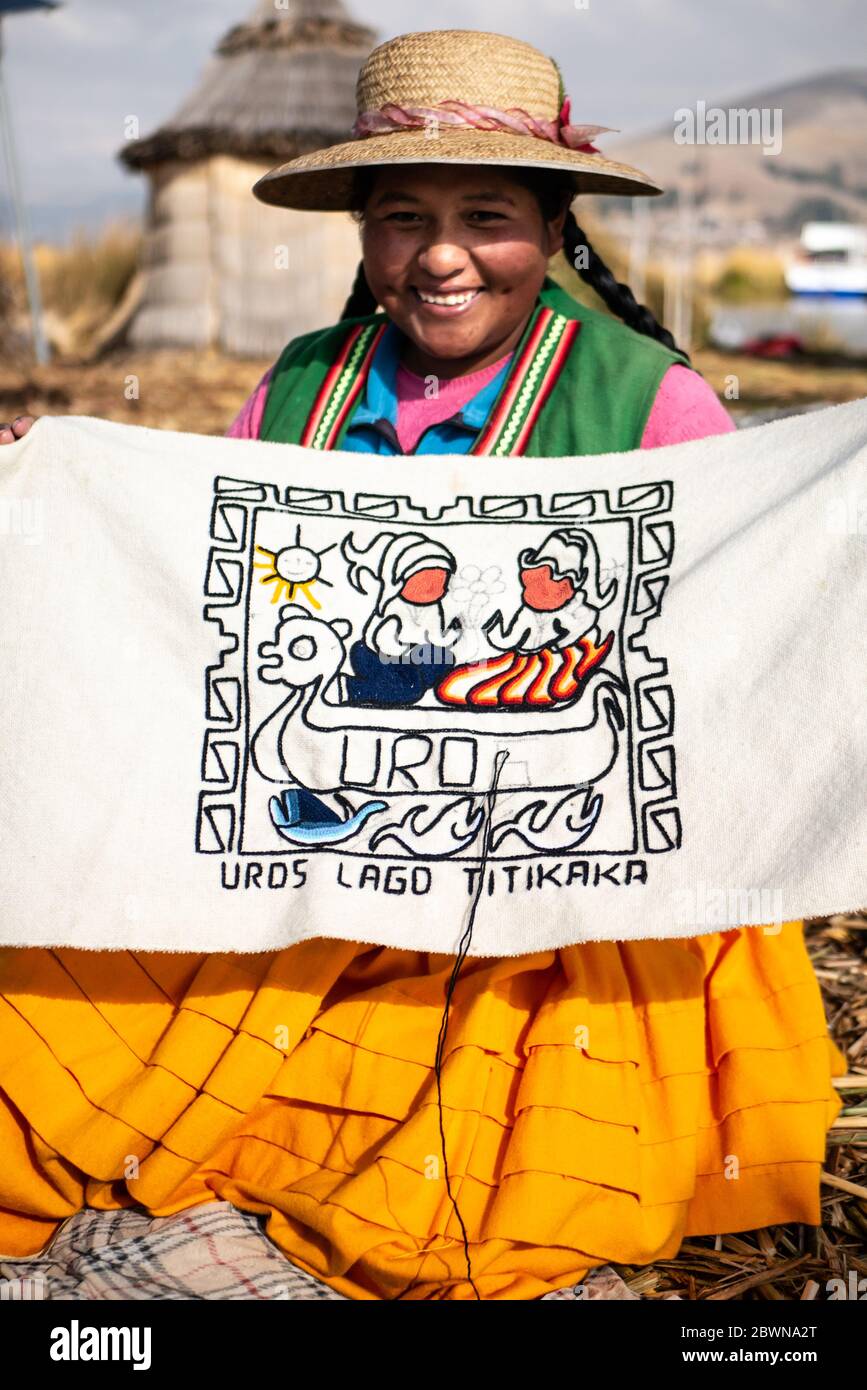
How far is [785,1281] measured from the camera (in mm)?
2307

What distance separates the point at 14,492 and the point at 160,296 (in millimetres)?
14130

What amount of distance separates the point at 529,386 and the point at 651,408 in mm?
266

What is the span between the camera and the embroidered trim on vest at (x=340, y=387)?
2.95 meters

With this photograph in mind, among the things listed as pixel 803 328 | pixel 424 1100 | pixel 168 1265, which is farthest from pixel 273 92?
pixel 168 1265

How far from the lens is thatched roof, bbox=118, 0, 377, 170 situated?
14.7 m

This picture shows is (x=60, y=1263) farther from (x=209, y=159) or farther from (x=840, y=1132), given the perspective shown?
(x=209, y=159)

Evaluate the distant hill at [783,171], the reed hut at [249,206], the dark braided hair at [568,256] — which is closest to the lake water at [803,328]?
the reed hut at [249,206]

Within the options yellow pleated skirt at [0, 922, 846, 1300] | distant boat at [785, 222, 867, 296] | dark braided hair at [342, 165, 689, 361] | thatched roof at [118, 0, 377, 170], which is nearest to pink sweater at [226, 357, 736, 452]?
dark braided hair at [342, 165, 689, 361]

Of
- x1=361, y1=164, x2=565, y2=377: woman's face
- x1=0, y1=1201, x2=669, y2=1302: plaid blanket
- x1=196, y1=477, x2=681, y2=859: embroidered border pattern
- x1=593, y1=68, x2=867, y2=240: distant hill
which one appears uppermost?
x1=593, y1=68, x2=867, y2=240: distant hill

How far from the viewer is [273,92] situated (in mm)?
15164

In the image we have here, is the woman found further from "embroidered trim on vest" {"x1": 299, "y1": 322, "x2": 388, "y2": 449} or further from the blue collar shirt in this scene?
"embroidered trim on vest" {"x1": 299, "y1": 322, "x2": 388, "y2": 449}

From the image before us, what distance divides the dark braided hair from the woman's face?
4cm
